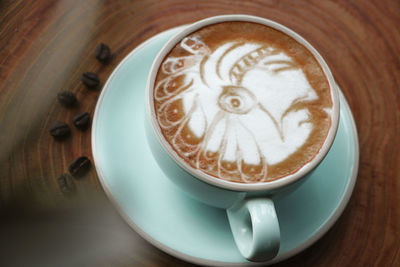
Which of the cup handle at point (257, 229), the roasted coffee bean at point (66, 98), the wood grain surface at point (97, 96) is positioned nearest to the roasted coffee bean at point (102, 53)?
the wood grain surface at point (97, 96)

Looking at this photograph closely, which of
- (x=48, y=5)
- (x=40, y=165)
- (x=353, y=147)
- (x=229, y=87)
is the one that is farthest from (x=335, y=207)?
(x=48, y=5)

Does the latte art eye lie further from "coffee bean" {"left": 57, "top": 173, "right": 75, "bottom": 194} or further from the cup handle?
"coffee bean" {"left": 57, "top": 173, "right": 75, "bottom": 194}

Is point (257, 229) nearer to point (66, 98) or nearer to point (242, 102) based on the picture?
point (242, 102)

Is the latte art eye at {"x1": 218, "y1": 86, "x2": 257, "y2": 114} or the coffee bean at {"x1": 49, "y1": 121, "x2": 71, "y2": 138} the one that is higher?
the coffee bean at {"x1": 49, "y1": 121, "x2": 71, "y2": 138}

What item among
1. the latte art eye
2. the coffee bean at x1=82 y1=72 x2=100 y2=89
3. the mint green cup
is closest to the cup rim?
the mint green cup

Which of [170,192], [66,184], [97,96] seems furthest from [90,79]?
[170,192]

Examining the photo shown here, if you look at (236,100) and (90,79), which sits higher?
(90,79)

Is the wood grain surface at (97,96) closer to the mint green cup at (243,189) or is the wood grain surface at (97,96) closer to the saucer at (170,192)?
the saucer at (170,192)
